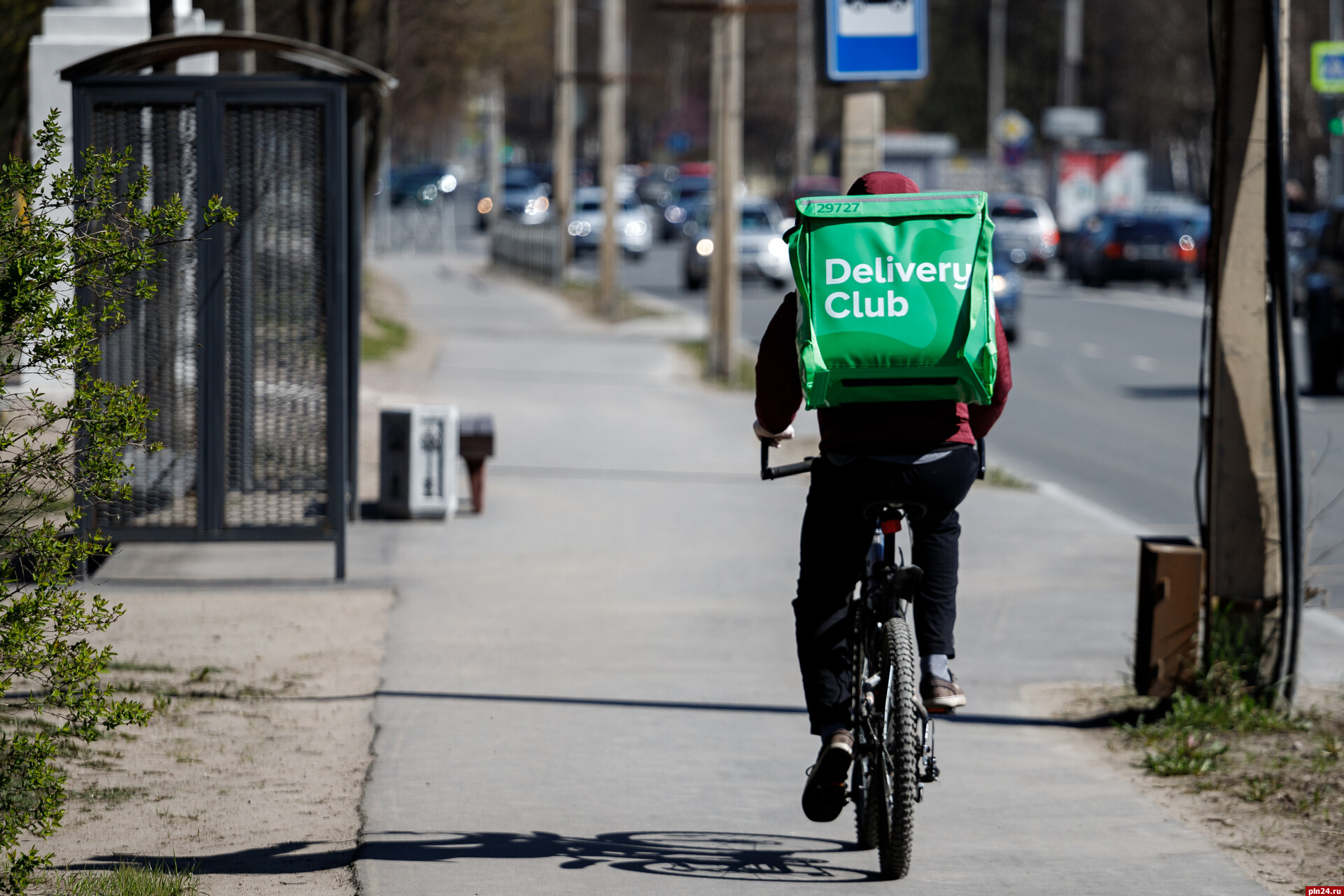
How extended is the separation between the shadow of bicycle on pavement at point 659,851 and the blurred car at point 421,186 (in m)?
64.3

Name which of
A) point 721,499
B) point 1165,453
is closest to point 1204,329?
point 721,499

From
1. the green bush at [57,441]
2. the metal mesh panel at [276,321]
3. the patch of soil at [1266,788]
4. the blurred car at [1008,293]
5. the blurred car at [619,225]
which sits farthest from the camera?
the blurred car at [619,225]

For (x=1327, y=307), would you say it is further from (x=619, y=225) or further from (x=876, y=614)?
(x=619, y=225)

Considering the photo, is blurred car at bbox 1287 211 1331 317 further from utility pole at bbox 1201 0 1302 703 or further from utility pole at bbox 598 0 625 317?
utility pole at bbox 598 0 625 317

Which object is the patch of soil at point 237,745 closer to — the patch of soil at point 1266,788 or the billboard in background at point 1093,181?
the patch of soil at point 1266,788

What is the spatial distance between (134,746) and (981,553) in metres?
5.50

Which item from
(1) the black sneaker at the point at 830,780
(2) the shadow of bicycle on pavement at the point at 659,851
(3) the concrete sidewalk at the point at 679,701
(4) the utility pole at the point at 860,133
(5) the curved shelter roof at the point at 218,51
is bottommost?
(3) the concrete sidewalk at the point at 679,701

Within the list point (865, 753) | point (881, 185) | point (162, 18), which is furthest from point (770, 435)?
point (162, 18)

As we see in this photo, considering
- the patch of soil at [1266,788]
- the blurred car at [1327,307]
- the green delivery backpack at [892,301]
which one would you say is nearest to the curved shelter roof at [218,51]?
the patch of soil at [1266,788]

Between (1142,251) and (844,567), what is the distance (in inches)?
1370

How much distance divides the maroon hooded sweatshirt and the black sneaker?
76 centimetres

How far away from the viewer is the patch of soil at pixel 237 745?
198 inches

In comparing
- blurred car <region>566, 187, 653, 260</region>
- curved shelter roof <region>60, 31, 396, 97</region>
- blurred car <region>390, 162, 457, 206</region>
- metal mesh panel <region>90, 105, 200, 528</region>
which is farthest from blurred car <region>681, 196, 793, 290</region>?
blurred car <region>390, 162, 457, 206</region>

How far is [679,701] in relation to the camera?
703 cm
